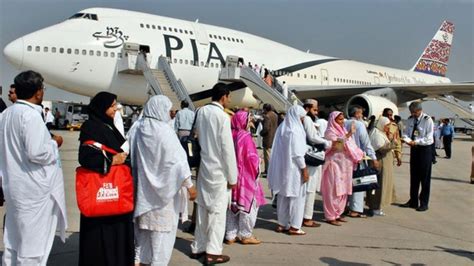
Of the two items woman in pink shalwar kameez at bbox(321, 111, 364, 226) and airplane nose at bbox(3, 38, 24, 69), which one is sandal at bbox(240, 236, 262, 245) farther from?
airplane nose at bbox(3, 38, 24, 69)

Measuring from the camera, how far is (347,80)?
24594 mm

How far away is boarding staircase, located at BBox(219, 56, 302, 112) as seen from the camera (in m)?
17.2

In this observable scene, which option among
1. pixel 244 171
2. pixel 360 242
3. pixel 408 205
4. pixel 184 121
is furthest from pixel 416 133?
pixel 184 121

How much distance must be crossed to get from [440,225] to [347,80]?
18939 millimetres

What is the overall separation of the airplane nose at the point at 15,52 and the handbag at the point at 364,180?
11932 mm

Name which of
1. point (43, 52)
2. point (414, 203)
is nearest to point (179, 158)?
point (414, 203)

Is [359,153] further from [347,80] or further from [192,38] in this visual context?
[347,80]

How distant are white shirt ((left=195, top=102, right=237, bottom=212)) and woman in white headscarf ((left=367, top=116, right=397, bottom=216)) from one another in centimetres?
346

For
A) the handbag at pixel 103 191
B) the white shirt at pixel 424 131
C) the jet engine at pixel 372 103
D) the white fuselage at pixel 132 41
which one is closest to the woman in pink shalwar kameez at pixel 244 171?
the handbag at pixel 103 191

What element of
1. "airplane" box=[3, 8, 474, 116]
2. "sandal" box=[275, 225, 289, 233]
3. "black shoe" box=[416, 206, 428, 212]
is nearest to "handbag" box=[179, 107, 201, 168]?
"sandal" box=[275, 225, 289, 233]

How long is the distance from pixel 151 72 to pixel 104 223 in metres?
12.5

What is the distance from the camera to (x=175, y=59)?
56.2ft

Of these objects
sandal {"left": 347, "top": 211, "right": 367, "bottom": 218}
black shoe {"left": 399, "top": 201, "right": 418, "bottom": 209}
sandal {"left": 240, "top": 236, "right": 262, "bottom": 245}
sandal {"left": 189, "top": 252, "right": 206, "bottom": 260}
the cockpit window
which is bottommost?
sandal {"left": 189, "top": 252, "right": 206, "bottom": 260}

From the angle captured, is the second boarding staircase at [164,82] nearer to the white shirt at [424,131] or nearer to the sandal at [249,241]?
the white shirt at [424,131]
